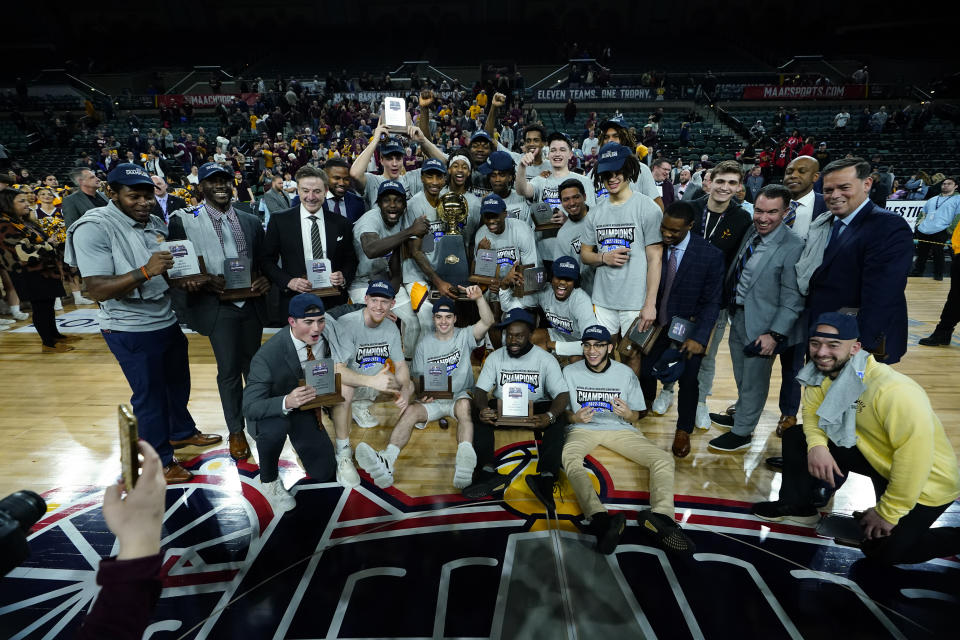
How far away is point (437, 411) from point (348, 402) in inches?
23.3

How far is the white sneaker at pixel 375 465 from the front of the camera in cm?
308

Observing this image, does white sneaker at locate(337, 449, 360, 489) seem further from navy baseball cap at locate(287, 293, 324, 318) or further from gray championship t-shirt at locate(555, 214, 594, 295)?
gray championship t-shirt at locate(555, 214, 594, 295)

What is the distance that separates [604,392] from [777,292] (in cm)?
129

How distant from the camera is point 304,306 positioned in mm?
2904

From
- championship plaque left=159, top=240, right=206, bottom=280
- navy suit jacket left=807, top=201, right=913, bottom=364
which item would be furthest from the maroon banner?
championship plaque left=159, top=240, right=206, bottom=280

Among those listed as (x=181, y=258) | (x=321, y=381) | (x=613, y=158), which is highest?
(x=613, y=158)

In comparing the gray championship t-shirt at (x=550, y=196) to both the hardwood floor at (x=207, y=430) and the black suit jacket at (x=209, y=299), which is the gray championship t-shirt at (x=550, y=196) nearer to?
the hardwood floor at (x=207, y=430)

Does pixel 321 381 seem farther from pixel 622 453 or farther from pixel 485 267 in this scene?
pixel 622 453

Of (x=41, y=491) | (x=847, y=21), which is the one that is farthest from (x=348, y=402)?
(x=847, y=21)

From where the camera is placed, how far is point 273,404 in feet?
9.45

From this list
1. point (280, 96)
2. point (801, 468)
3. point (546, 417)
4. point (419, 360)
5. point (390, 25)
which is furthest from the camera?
point (390, 25)

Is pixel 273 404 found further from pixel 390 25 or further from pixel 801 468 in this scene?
pixel 390 25

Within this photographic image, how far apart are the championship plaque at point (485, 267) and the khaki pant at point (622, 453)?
46.5 inches

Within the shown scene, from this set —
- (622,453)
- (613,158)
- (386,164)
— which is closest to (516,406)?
(622,453)
